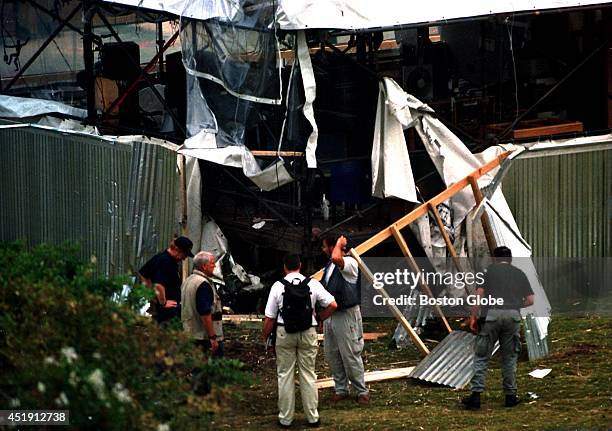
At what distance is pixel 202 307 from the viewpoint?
37.2 feet

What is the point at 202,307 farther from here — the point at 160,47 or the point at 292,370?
the point at 160,47

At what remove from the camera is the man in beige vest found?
11.4 m

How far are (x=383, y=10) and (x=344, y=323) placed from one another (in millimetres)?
4754

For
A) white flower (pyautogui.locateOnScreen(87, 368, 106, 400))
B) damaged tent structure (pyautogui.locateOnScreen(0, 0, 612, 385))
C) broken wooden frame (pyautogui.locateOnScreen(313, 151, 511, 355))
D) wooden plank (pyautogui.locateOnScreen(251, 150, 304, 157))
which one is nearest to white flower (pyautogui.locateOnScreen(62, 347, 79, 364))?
white flower (pyautogui.locateOnScreen(87, 368, 106, 400))

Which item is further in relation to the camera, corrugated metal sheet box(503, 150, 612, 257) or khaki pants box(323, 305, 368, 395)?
corrugated metal sheet box(503, 150, 612, 257)

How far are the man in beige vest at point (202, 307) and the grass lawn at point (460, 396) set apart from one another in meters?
0.59

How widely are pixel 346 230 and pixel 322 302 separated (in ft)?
16.6

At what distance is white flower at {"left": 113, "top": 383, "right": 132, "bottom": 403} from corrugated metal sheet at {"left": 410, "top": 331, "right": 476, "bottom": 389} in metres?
6.04

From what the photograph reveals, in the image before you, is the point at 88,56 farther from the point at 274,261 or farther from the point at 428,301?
the point at 428,301

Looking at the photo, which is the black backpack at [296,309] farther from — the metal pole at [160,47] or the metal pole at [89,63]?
the metal pole at [160,47]

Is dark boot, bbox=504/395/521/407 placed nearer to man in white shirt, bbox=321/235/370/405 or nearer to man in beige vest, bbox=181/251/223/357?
man in white shirt, bbox=321/235/370/405

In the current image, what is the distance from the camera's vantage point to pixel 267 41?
15.5 metres

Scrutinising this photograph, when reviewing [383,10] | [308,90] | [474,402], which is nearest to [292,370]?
[474,402]

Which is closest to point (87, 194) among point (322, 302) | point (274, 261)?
point (274, 261)
